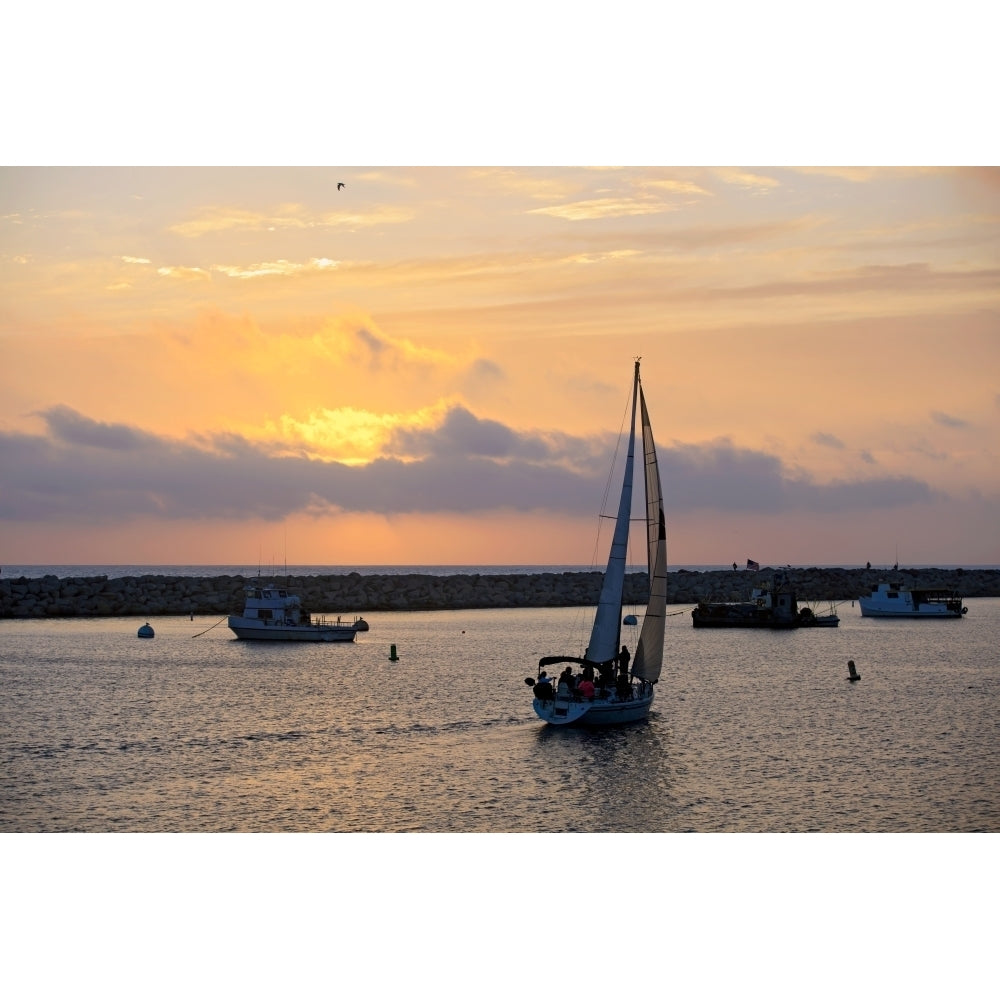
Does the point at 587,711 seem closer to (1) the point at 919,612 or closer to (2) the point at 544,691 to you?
(2) the point at 544,691

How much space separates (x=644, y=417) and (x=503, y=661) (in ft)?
93.3

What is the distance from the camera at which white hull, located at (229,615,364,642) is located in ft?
280

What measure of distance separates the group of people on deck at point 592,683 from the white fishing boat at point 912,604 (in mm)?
80414

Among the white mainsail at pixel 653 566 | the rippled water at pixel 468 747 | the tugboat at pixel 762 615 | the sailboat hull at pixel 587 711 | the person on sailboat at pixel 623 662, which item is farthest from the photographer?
the tugboat at pixel 762 615

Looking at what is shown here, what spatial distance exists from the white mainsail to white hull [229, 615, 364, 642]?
42.0 m

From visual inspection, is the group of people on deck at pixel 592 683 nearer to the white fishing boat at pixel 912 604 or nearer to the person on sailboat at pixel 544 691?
the person on sailboat at pixel 544 691

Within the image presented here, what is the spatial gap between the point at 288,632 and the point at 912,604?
63754 mm

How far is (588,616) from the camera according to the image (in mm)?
119562

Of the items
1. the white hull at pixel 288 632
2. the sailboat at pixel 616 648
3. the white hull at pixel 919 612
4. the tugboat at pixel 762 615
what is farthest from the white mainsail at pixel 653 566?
the white hull at pixel 919 612

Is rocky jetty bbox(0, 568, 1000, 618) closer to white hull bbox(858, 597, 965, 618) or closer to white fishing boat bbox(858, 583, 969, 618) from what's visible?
white fishing boat bbox(858, 583, 969, 618)

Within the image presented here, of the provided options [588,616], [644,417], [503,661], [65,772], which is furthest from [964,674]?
[588,616]

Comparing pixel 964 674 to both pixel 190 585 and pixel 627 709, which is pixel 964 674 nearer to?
pixel 627 709

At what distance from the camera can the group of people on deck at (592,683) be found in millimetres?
44062

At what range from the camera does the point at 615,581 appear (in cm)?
4550
